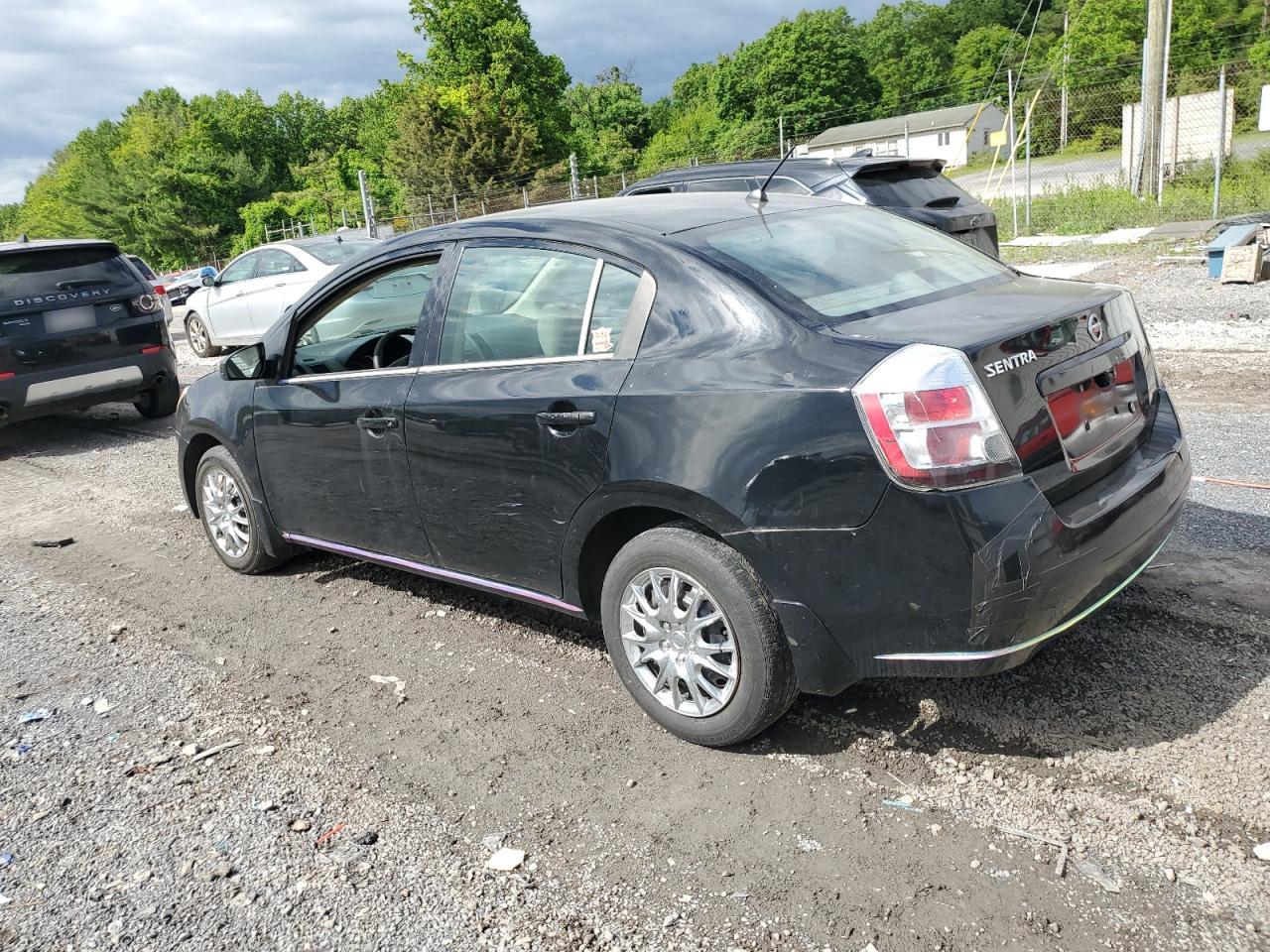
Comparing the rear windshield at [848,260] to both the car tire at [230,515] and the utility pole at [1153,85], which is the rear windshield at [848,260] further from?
the utility pole at [1153,85]

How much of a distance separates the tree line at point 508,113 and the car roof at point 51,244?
23739 millimetres

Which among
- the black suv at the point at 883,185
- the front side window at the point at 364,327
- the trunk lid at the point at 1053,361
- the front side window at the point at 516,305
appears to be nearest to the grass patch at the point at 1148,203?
the black suv at the point at 883,185

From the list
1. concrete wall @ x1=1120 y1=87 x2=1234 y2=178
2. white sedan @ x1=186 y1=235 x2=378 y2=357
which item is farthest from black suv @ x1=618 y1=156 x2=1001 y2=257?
concrete wall @ x1=1120 y1=87 x2=1234 y2=178

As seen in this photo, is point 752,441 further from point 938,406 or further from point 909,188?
point 909,188

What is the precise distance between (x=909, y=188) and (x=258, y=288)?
887cm

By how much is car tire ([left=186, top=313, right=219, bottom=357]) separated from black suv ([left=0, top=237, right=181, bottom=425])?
17.8 feet

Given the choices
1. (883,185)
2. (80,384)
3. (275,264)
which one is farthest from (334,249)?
(883,185)

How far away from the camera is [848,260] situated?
3.54 m

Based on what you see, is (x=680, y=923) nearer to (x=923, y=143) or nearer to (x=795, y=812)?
(x=795, y=812)

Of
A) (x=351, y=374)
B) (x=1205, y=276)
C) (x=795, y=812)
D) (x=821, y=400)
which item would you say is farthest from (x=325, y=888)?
(x=1205, y=276)

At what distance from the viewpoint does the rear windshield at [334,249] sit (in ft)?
41.3

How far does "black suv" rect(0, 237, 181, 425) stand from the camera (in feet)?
28.1

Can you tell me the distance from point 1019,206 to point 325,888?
19.1m

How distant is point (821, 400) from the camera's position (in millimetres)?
2738
